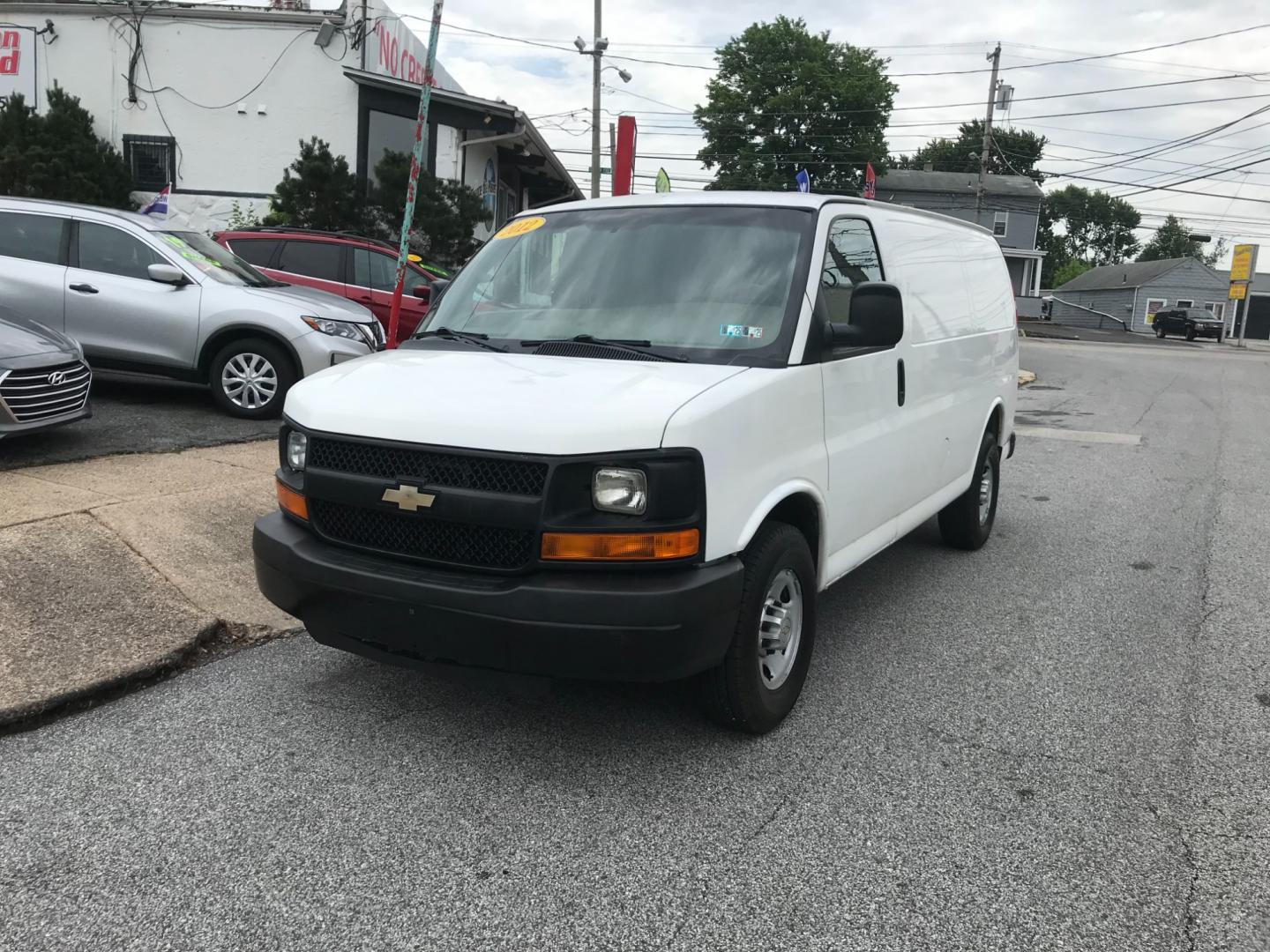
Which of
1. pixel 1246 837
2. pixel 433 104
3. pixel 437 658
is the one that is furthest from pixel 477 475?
pixel 433 104

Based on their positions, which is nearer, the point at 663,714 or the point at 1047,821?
the point at 1047,821

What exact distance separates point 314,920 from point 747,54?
2388 inches

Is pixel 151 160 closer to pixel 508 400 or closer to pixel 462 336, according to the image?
pixel 462 336

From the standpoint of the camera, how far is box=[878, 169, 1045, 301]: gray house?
6184cm

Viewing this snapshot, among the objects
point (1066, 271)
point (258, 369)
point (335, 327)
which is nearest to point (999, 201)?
point (1066, 271)

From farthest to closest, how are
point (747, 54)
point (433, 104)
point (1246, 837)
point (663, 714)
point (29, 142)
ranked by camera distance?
point (747, 54) → point (433, 104) → point (29, 142) → point (663, 714) → point (1246, 837)

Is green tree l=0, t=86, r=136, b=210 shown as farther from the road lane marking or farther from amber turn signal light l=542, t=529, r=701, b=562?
amber turn signal light l=542, t=529, r=701, b=562

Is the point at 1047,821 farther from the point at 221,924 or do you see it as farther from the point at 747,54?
the point at 747,54

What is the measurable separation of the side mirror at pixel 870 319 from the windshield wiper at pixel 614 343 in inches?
26.4

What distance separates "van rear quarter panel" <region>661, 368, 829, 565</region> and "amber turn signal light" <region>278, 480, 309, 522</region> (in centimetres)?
140

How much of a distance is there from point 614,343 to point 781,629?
1.24 meters

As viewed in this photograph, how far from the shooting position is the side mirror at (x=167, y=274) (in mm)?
8539

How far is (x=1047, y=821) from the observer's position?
126 inches

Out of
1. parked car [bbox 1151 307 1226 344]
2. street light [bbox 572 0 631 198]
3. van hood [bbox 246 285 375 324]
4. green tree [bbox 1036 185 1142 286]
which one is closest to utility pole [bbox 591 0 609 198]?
street light [bbox 572 0 631 198]
